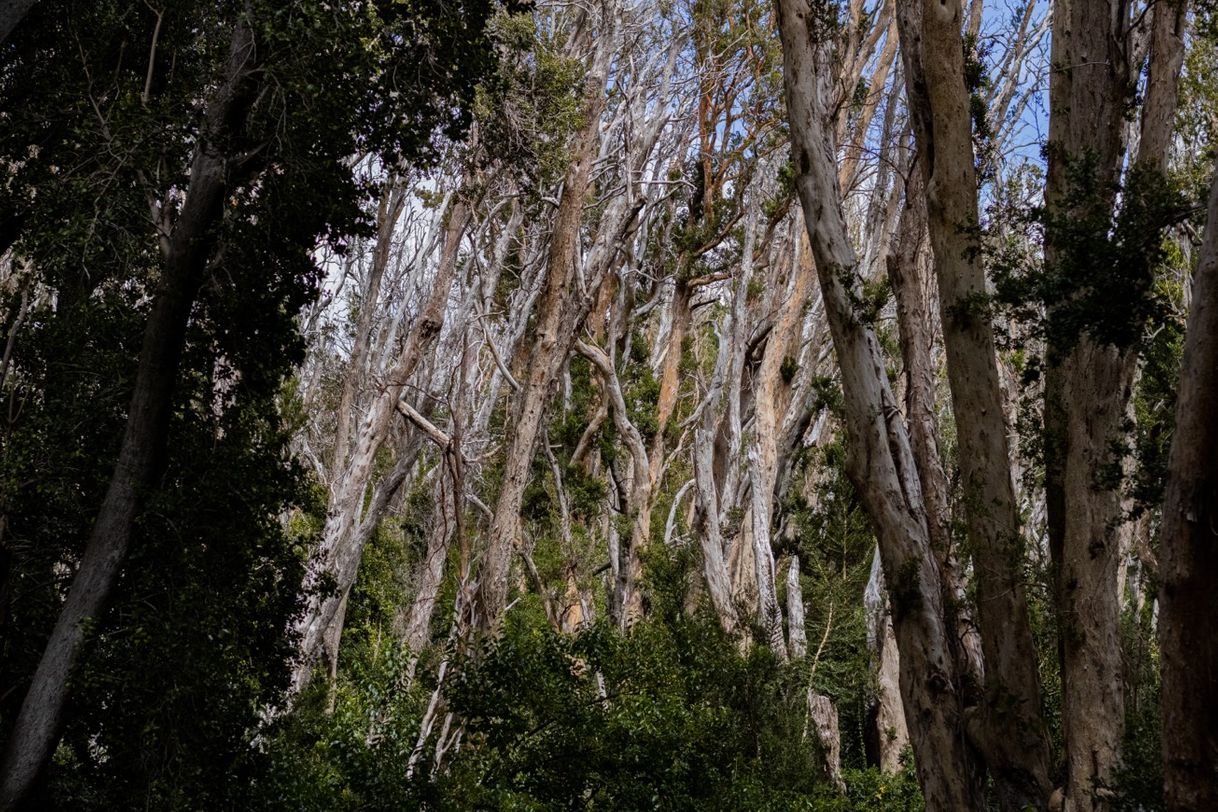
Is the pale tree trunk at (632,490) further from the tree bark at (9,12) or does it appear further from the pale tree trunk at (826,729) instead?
the tree bark at (9,12)

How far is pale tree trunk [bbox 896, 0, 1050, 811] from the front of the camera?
706cm

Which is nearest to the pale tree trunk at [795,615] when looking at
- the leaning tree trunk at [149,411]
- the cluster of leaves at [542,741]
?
the cluster of leaves at [542,741]

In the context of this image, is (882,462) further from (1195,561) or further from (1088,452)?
(1195,561)

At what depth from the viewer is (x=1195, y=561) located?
429cm

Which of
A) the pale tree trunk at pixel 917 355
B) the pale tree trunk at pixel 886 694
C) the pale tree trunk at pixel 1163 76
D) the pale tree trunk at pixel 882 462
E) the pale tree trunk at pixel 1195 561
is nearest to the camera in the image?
the pale tree trunk at pixel 1195 561

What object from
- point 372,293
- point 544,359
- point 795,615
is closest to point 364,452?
point 544,359

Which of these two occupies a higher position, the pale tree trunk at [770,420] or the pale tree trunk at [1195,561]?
the pale tree trunk at [770,420]

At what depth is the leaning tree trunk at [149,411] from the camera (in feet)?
22.4

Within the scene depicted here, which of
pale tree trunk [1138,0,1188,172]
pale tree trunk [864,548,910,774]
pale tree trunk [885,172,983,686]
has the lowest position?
pale tree trunk [864,548,910,774]

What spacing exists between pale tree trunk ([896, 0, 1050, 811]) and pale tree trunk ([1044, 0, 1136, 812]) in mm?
294

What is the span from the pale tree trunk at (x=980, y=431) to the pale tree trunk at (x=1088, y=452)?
0.29 m

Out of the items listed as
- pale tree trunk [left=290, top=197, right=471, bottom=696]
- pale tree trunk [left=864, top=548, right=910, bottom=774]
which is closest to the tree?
pale tree trunk [left=290, top=197, right=471, bottom=696]

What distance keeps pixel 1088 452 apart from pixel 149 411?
614 centimetres

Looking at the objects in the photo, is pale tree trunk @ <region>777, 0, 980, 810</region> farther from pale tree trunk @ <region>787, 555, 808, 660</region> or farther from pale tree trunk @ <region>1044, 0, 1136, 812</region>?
pale tree trunk @ <region>787, 555, 808, 660</region>
